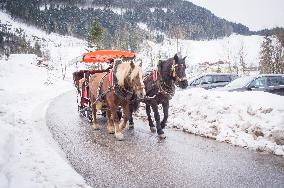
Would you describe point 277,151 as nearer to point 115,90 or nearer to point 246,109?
point 246,109

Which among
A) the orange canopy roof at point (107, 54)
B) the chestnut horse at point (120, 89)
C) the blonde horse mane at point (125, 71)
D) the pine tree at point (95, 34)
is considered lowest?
the chestnut horse at point (120, 89)

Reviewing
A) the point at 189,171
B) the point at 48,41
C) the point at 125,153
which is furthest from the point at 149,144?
the point at 48,41

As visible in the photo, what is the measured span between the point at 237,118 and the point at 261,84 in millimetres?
6691

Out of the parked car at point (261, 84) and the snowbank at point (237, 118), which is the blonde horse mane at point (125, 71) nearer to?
the snowbank at point (237, 118)

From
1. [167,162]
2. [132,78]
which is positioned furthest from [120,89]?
[167,162]

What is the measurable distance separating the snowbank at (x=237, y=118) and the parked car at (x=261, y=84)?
349 cm

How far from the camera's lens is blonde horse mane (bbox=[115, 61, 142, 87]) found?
852cm

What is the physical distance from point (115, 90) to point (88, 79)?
3.26m

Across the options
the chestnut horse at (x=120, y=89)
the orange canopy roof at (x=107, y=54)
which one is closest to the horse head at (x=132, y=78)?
the chestnut horse at (x=120, y=89)

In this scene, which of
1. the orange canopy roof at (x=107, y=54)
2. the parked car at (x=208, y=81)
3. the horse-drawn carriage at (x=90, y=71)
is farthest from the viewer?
the parked car at (x=208, y=81)

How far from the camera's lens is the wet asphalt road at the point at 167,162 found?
5.70 m

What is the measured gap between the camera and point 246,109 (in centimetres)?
901

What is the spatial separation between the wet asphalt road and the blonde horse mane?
5.48ft

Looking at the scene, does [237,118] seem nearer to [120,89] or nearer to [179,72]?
[179,72]
